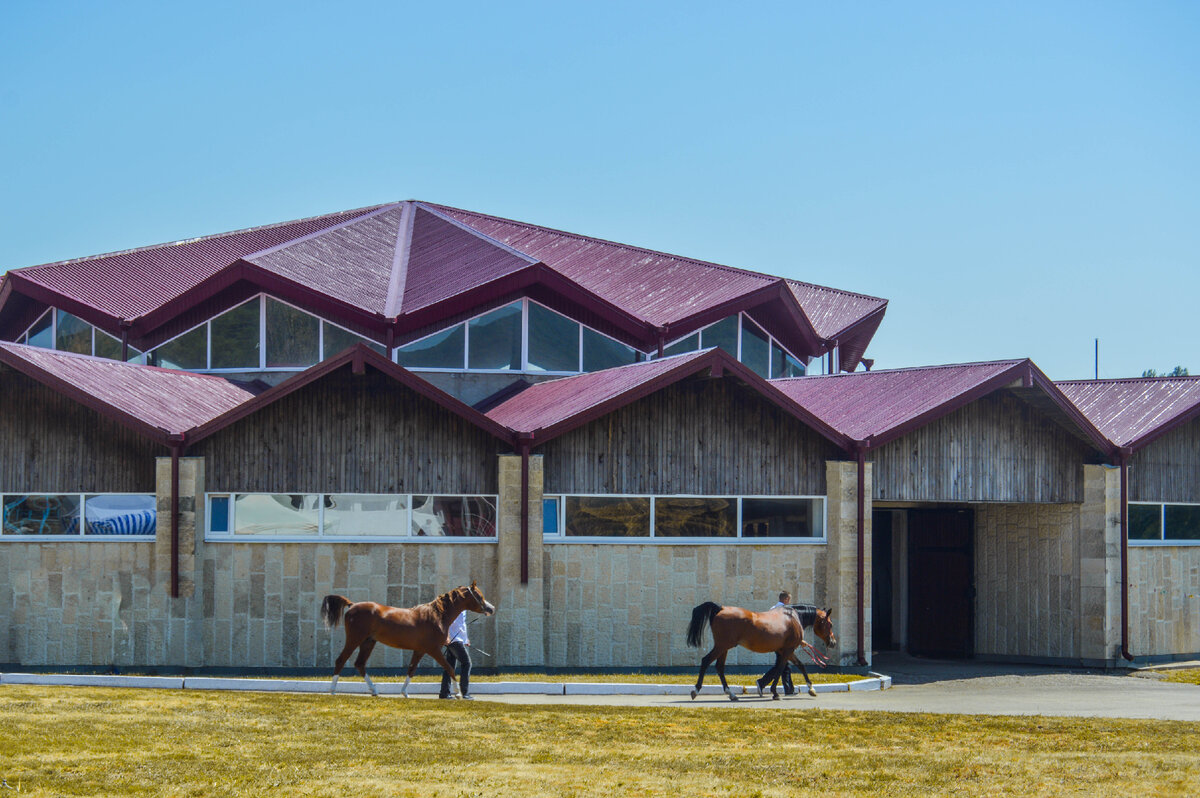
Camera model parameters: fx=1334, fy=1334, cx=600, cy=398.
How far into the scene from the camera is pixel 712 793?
11.2 meters

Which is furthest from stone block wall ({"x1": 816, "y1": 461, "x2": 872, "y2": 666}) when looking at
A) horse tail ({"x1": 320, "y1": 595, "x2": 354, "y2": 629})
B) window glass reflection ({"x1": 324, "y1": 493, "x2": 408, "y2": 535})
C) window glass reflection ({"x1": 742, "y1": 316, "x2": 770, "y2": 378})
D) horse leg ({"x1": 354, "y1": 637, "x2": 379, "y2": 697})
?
horse tail ({"x1": 320, "y1": 595, "x2": 354, "y2": 629})

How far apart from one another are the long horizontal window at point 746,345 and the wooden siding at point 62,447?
12108 mm

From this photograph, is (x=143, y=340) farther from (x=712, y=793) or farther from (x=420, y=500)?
(x=712, y=793)

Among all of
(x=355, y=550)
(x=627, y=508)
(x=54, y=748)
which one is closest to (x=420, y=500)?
(x=355, y=550)

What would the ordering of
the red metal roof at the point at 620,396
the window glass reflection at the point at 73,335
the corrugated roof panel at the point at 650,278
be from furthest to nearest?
1. the corrugated roof panel at the point at 650,278
2. the window glass reflection at the point at 73,335
3. the red metal roof at the point at 620,396

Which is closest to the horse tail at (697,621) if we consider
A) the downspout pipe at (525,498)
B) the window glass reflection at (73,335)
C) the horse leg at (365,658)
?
the horse leg at (365,658)

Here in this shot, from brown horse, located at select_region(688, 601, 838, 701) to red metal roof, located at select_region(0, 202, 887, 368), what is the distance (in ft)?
36.6

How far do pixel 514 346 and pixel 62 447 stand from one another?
927 centimetres

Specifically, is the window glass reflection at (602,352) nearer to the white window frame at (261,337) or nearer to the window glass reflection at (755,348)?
the window glass reflection at (755,348)

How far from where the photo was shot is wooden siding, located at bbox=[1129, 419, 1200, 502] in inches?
1065

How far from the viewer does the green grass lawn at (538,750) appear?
11273 mm

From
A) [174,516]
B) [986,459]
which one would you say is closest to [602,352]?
[986,459]

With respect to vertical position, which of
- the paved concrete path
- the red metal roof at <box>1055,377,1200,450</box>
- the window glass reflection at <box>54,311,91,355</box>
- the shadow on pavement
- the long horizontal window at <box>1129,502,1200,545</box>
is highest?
the window glass reflection at <box>54,311,91,355</box>

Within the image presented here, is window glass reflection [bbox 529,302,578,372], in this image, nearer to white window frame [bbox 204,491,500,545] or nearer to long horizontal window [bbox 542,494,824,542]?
long horizontal window [bbox 542,494,824,542]
